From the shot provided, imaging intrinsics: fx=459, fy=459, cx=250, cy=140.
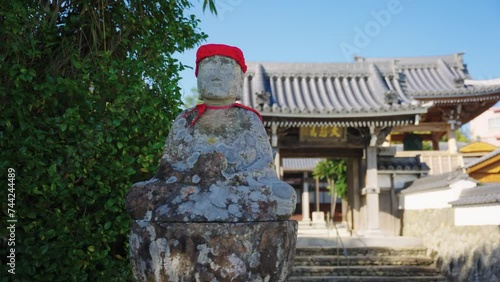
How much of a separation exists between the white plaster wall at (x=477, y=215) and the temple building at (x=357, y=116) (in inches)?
126

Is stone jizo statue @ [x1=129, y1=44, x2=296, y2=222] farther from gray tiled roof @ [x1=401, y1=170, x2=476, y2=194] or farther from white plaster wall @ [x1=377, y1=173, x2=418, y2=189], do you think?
white plaster wall @ [x1=377, y1=173, x2=418, y2=189]

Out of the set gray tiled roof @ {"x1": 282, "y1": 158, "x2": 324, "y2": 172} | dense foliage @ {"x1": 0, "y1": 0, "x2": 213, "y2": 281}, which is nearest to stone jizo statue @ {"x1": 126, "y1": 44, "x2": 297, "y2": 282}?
dense foliage @ {"x1": 0, "y1": 0, "x2": 213, "y2": 281}

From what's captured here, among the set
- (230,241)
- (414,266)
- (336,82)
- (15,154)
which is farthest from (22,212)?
(336,82)

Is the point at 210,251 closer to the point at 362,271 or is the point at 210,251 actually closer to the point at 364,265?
the point at 362,271

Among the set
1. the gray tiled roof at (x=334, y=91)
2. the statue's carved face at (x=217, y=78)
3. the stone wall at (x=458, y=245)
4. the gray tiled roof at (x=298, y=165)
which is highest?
the gray tiled roof at (x=334, y=91)

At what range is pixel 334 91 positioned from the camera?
1402 centimetres

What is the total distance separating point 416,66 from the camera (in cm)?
2150

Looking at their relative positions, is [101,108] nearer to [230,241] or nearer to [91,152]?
[91,152]

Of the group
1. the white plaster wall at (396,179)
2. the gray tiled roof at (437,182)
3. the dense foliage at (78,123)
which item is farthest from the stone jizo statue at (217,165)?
the white plaster wall at (396,179)

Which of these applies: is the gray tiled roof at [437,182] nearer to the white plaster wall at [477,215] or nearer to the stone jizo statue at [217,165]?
the white plaster wall at [477,215]

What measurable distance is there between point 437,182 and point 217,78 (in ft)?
26.4

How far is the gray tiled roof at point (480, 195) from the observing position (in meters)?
6.91

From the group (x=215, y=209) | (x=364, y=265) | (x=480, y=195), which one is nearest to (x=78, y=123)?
(x=215, y=209)

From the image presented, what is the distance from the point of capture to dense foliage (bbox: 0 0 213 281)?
3.71m
